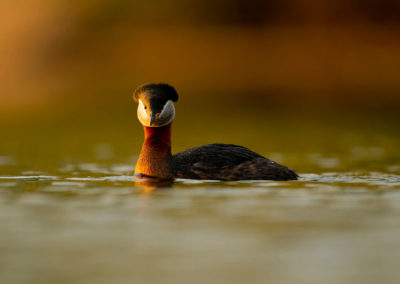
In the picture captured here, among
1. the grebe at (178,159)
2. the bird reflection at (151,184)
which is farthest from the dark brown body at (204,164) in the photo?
the bird reflection at (151,184)

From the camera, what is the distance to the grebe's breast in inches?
495

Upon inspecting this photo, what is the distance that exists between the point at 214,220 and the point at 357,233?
5.00 feet

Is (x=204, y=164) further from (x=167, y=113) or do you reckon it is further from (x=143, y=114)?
(x=143, y=114)

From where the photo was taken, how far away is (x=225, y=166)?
12602 mm

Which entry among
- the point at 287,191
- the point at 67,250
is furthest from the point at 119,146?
the point at 67,250

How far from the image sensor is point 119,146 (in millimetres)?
18875

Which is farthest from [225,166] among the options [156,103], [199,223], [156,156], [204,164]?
[199,223]

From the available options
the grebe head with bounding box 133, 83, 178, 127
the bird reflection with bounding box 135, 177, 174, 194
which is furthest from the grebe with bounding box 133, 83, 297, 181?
the bird reflection with bounding box 135, 177, 174, 194

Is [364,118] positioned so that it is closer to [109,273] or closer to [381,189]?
[381,189]

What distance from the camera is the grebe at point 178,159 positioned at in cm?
1259

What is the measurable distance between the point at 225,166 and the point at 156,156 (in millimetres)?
977

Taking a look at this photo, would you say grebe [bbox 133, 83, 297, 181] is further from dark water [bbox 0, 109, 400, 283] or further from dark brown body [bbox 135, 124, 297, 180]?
dark water [bbox 0, 109, 400, 283]

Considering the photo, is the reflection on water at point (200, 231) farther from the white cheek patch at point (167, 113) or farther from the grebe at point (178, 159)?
the white cheek patch at point (167, 113)

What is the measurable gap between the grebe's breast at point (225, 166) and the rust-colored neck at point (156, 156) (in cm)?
12
